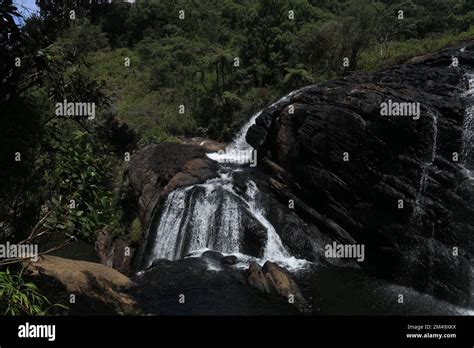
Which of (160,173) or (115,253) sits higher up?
(160,173)

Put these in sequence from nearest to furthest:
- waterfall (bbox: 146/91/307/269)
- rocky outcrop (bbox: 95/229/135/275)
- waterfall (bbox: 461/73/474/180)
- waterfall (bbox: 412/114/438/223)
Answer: waterfall (bbox: 461/73/474/180), waterfall (bbox: 412/114/438/223), waterfall (bbox: 146/91/307/269), rocky outcrop (bbox: 95/229/135/275)

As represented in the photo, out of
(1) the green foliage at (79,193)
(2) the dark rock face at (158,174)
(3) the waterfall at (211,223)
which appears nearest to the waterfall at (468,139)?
(3) the waterfall at (211,223)

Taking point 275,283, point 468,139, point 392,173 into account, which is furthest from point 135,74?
point 468,139

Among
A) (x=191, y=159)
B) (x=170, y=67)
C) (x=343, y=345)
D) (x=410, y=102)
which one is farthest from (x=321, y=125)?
(x=170, y=67)

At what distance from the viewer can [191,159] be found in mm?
21375

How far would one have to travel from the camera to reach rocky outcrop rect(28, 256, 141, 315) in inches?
357

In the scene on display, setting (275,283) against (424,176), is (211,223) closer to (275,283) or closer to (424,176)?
(275,283)

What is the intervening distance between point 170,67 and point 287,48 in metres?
14.1

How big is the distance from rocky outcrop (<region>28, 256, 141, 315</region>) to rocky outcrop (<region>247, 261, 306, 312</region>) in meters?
4.24

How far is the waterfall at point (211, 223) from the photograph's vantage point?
17188 millimetres

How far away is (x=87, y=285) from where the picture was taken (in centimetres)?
1113

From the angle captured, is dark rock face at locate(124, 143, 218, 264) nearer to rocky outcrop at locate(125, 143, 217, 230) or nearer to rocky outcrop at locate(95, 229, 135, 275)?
rocky outcrop at locate(125, 143, 217, 230)

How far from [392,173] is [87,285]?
37.2 ft

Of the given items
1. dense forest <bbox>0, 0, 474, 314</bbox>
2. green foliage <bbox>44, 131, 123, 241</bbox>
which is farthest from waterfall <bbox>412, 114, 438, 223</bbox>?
green foliage <bbox>44, 131, 123, 241</bbox>
